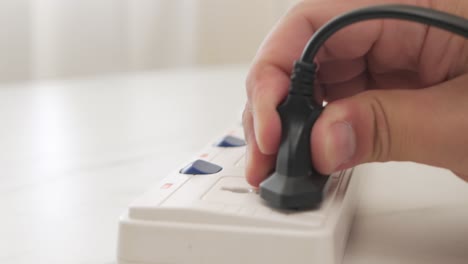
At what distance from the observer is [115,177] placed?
2.07 feet

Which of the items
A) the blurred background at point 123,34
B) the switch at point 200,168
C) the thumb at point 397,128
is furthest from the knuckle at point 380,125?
the blurred background at point 123,34

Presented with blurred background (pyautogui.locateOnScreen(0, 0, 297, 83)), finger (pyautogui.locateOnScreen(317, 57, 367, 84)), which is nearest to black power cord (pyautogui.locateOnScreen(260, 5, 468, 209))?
finger (pyautogui.locateOnScreen(317, 57, 367, 84))

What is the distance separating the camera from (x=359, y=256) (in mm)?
411

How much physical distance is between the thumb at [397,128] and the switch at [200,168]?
0.29 feet

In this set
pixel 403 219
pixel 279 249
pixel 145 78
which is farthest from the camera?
pixel 145 78

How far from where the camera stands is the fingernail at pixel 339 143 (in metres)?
0.40

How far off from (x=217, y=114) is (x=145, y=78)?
0.36 meters

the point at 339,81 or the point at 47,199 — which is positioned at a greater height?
the point at 339,81

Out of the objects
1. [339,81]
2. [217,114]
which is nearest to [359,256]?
[339,81]

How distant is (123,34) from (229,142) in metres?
1.03

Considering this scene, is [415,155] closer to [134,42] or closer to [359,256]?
[359,256]

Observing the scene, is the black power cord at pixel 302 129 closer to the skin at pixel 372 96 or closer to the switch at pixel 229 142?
the skin at pixel 372 96

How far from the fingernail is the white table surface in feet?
0.19

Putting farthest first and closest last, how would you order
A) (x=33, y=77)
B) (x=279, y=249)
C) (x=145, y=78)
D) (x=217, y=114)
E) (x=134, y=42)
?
(x=134, y=42) < (x=33, y=77) < (x=145, y=78) < (x=217, y=114) < (x=279, y=249)
